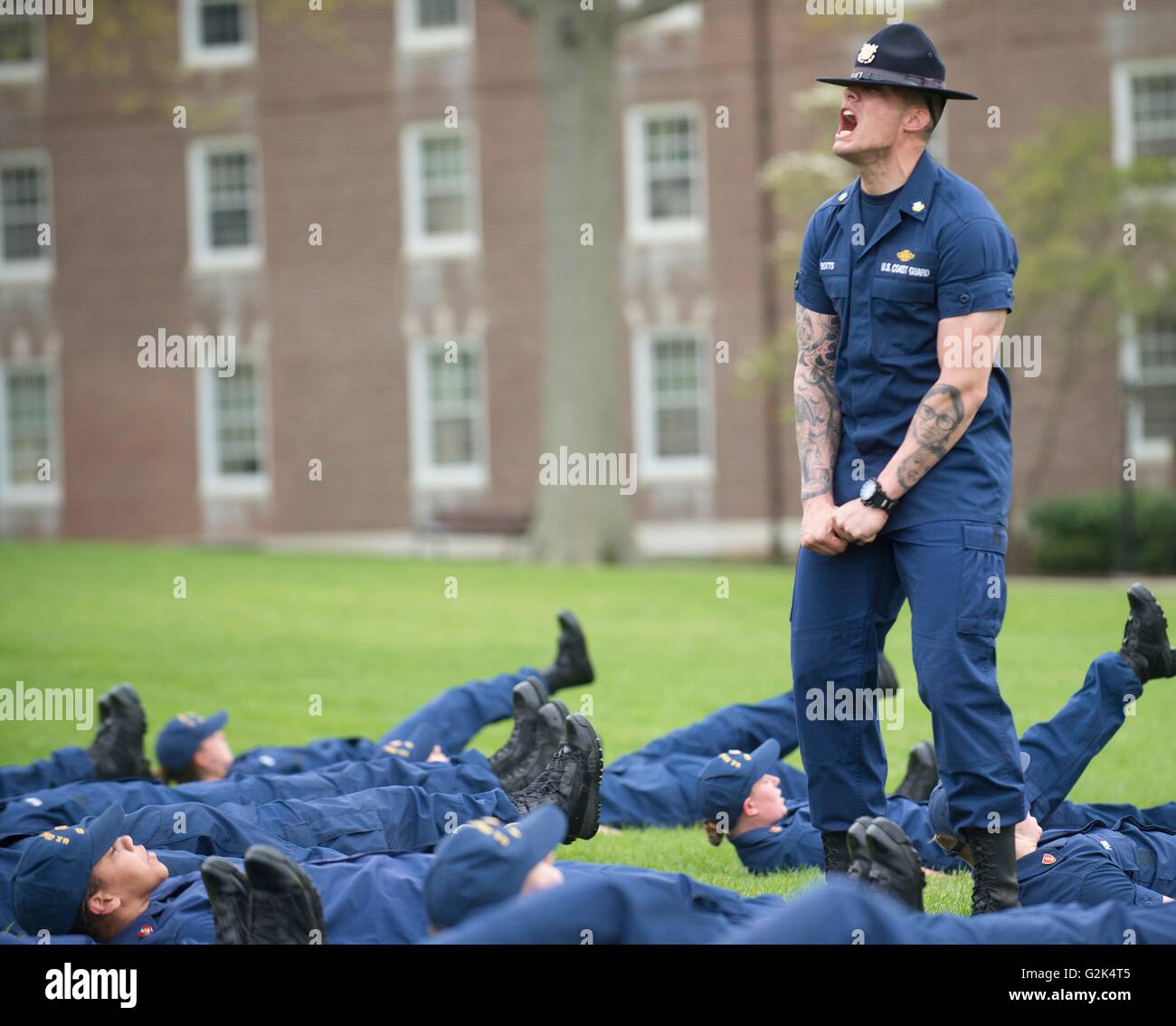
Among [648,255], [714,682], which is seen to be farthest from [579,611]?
[648,255]

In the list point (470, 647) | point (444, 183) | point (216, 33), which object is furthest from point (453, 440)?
point (470, 647)

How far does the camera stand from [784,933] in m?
→ 3.14

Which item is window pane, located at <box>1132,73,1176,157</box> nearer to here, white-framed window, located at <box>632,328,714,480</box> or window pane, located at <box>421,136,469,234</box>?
white-framed window, located at <box>632,328,714,480</box>

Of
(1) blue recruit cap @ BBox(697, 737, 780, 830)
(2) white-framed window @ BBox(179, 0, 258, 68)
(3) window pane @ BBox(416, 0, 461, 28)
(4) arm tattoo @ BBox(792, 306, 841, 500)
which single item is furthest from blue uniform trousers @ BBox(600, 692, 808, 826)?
(2) white-framed window @ BBox(179, 0, 258, 68)

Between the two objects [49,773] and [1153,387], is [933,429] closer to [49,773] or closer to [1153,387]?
[49,773]

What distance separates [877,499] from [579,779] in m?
1.48

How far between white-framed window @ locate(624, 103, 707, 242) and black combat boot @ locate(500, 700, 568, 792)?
1972 centimetres

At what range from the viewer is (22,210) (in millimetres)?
27906

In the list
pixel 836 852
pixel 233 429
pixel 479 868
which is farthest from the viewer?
pixel 233 429

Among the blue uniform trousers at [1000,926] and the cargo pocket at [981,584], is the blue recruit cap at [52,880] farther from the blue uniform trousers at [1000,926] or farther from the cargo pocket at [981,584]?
the cargo pocket at [981,584]

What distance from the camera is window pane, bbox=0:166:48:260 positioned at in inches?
1097

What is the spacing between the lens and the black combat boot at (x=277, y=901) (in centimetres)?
393

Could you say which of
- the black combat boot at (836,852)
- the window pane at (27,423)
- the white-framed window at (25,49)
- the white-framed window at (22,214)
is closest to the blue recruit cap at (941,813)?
the black combat boot at (836,852)

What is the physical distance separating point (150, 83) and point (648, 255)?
9.36m
